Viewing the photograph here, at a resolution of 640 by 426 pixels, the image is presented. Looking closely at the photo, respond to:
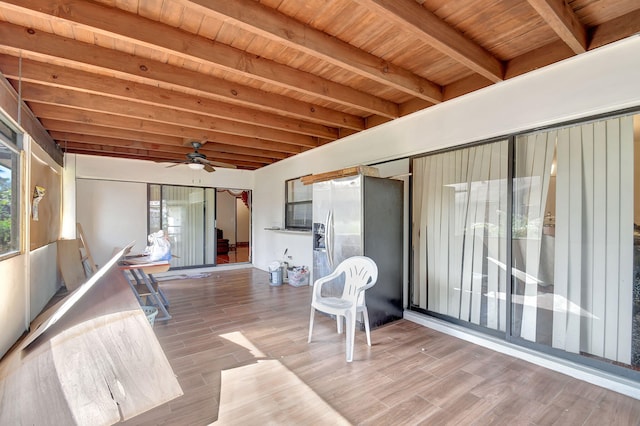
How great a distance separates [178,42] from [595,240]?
3715mm

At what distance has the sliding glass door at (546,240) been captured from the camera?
232 cm

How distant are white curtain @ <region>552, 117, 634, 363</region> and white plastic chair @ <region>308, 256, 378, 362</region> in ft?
5.51

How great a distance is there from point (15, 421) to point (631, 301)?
3542 millimetres

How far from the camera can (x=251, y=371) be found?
256cm

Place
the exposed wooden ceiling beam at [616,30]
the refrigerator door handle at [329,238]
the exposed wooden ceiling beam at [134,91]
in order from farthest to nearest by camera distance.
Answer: the refrigerator door handle at [329,238]
the exposed wooden ceiling beam at [134,91]
the exposed wooden ceiling beam at [616,30]

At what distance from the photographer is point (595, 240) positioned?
2430 millimetres

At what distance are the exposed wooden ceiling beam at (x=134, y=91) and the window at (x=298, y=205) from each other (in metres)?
1.70

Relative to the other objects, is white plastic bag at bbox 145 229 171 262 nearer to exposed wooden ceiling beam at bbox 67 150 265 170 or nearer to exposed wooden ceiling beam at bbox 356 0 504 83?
exposed wooden ceiling beam at bbox 67 150 265 170

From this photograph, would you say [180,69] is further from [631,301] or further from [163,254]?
[631,301]

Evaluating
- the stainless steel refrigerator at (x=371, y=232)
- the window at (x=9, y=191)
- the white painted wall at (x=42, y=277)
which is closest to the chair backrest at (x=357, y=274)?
the stainless steel refrigerator at (x=371, y=232)

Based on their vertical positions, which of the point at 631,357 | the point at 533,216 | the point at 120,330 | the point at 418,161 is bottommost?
the point at 631,357

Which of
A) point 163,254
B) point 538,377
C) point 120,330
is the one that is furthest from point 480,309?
point 163,254

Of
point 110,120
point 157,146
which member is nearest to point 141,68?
point 110,120

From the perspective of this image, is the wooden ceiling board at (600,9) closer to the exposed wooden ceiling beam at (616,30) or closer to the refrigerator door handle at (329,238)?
the exposed wooden ceiling beam at (616,30)
